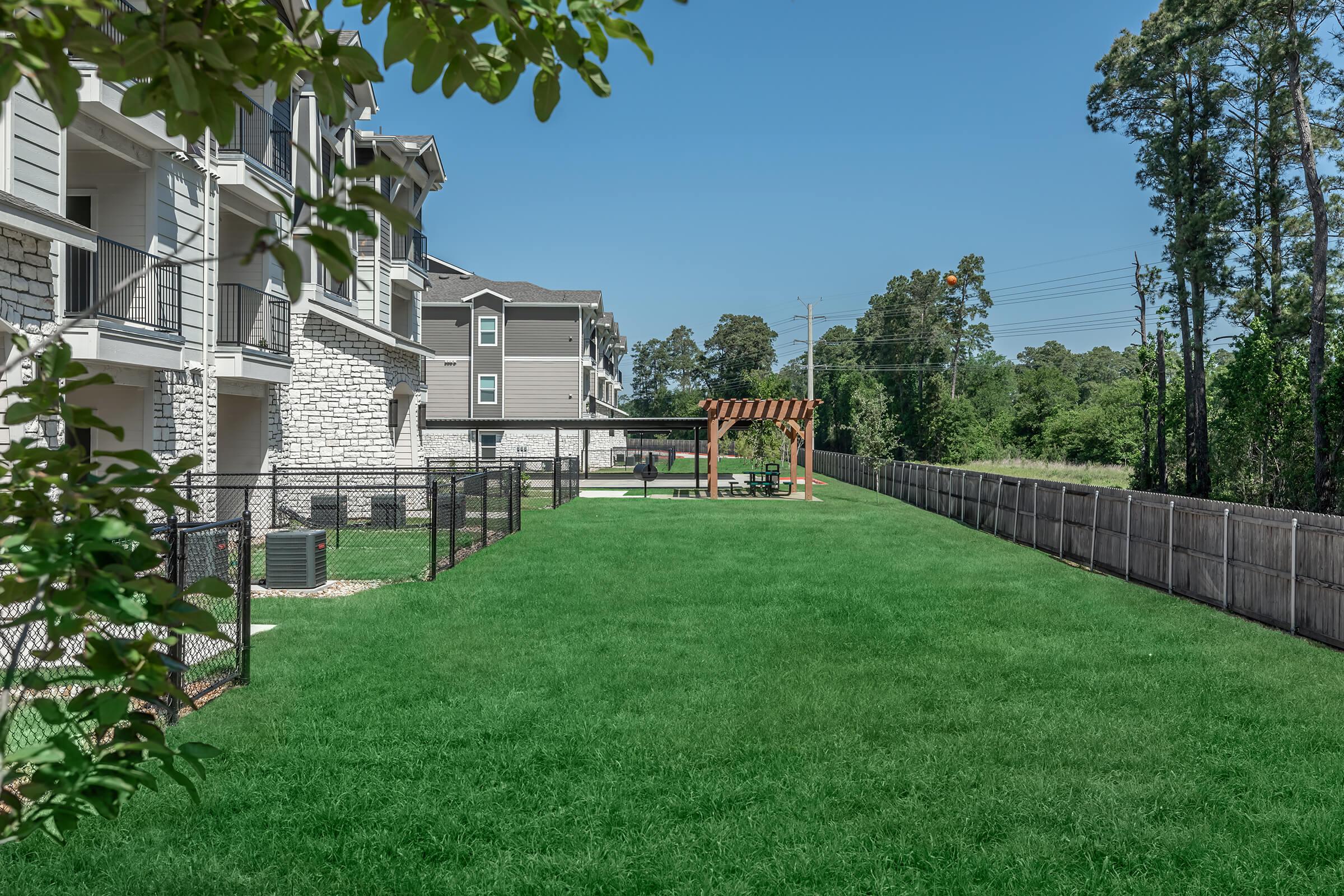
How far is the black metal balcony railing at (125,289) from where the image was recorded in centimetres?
1315

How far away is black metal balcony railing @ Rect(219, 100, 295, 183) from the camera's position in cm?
1738

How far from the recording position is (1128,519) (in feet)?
47.6

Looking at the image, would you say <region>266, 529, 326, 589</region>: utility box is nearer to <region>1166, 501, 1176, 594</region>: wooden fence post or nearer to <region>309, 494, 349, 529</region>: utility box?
<region>309, 494, 349, 529</region>: utility box

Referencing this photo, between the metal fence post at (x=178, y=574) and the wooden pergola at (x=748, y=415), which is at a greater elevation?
the wooden pergola at (x=748, y=415)

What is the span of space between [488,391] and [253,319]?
25878mm

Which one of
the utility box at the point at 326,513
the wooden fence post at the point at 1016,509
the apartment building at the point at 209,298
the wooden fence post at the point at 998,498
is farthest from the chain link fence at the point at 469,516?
the wooden fence post at the point at 998,498

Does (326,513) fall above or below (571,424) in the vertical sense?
below

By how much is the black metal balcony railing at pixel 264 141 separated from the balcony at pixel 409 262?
6.91 metres

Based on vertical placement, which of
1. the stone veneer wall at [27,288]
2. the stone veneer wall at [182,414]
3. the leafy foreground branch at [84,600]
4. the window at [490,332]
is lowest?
the leafy foreground branch at [84,600]

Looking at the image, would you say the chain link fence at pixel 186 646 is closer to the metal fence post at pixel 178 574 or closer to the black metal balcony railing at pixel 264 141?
the metal fence post at pixel 178 574

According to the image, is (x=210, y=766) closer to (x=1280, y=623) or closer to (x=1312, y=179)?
(x=1280, y=623)

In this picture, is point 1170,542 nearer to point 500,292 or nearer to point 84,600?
point 84,600

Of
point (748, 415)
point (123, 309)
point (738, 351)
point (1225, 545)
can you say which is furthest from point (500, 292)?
point (738, 351)

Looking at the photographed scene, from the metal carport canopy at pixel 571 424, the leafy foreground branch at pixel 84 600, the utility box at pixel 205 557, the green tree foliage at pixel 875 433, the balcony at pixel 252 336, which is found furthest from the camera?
the green tree foliage at pixel 875 433
